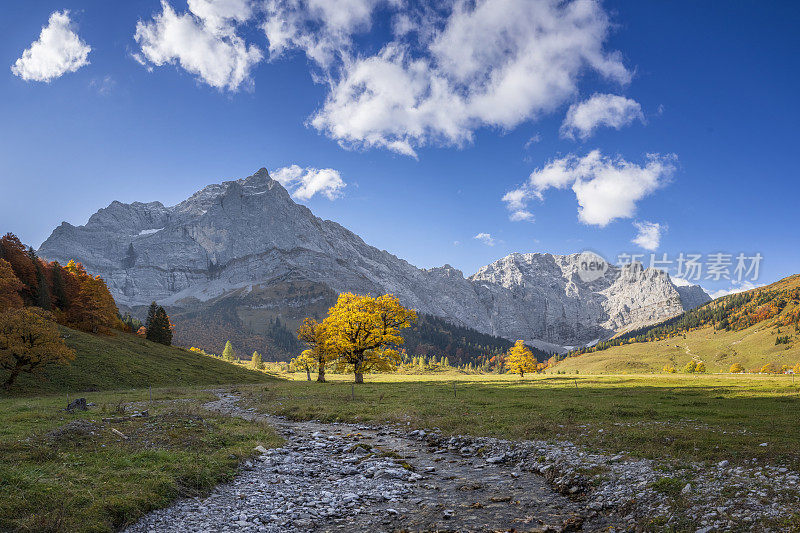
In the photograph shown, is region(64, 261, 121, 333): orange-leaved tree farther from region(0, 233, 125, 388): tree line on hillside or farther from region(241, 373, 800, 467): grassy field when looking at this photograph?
region(241, 373, 800, 467): grassy field

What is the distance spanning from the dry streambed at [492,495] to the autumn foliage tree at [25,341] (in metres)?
50.6

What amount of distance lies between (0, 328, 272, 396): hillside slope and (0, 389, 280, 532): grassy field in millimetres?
40774

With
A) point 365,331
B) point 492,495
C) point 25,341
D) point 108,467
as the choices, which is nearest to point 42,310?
point 25,341

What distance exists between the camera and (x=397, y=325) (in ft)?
204

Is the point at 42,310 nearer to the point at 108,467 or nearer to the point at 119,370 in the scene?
the point at 119,370

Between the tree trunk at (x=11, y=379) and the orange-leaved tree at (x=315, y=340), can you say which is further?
the orange-leaved tree at (x=315, y=340)

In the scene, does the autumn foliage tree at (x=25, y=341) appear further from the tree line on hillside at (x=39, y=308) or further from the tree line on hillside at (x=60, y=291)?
the tree line on hillside at (x=60, y=291)

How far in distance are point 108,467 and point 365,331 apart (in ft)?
152

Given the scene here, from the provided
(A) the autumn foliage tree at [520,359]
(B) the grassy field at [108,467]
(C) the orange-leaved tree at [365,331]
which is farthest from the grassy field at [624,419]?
Result: (A) the autumn foliage tree at [520,359]

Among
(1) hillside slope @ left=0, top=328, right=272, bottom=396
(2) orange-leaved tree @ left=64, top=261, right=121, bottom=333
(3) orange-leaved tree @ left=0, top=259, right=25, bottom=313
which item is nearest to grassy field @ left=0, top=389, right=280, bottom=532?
(1) hillside slope @ left=0, top=328, right=272, bottom=396

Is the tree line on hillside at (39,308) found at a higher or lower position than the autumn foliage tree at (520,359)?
higher

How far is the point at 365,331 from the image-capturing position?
59.5m

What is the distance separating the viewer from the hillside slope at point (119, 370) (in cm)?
5403

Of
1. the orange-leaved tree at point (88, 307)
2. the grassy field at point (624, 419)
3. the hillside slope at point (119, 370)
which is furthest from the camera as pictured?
the orange-leaved tree at point (88, 307)
